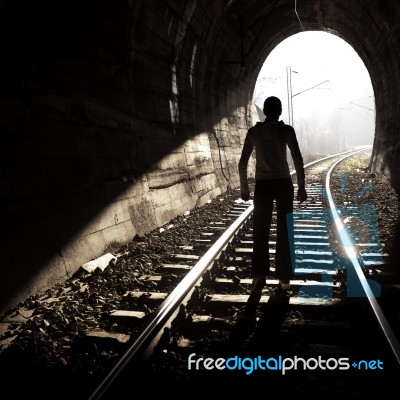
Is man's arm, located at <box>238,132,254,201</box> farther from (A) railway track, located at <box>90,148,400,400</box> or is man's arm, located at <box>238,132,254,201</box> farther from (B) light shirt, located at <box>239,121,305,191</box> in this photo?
(A) railway track, located at <box>90,148,400,400</box>

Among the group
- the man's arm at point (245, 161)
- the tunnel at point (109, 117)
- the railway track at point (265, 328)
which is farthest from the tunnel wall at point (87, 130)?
the man's arm at point (245, 161)

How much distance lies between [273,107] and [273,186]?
80cm

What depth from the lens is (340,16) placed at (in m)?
12.1

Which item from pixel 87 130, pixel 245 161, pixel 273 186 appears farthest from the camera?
pixel 87 130

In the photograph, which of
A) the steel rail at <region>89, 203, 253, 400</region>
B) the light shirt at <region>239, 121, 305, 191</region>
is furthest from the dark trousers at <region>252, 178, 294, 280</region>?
the steel rail at <region>89, 203, 253, 400</region>

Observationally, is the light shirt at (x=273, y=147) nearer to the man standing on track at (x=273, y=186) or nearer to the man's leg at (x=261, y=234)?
the man standing on track at (x=273, y=186)

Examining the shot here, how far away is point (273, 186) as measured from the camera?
379 centimetres

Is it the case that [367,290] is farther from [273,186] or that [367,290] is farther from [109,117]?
[109,117]

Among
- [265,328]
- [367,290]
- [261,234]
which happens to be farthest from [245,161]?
[265,328]

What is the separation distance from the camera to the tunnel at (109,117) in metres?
3.86

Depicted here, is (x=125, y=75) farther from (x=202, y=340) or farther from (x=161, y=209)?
(x=202, y=340)

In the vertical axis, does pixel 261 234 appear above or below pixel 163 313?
above

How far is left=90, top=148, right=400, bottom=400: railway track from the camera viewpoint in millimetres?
2186

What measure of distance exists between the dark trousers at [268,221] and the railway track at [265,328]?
0.67 ft
